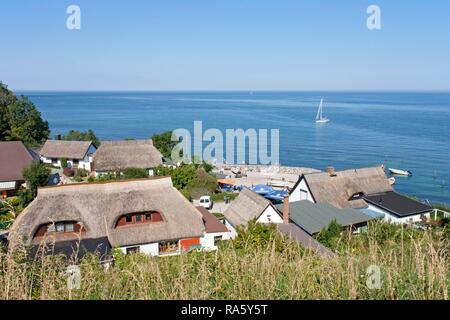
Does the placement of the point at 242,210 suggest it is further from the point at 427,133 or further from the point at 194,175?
the point at 427,133

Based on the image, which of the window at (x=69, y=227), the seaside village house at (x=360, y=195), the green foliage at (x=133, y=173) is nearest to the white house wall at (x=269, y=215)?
the seaside village house at (x=360, y=195)

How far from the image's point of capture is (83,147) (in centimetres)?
4497

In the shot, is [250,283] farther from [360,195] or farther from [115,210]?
[360,195]

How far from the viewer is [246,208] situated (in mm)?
24500

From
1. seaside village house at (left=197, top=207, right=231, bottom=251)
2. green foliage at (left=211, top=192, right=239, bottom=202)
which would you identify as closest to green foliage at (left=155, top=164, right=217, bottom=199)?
green foliage at (left=211, top=192, right=239, bottom=202)

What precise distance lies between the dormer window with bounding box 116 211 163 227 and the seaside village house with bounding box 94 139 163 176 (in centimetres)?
2063

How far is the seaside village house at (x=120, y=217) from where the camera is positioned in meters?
18.4

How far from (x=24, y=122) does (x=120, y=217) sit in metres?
37.9

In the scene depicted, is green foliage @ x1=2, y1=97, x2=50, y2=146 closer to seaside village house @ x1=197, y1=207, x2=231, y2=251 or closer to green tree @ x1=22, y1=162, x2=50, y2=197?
green tree @ x1=22, y1=162, x2=50, y2=197

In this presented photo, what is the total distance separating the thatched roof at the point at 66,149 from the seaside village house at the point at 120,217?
26091mm

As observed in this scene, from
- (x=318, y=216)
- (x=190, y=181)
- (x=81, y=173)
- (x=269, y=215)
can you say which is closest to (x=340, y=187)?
(x=318, y=216)

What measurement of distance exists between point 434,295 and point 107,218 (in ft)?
54.6

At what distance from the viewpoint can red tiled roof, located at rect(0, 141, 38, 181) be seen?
105 feet

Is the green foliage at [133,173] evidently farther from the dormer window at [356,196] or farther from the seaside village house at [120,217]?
the dormer window at [356,196]
